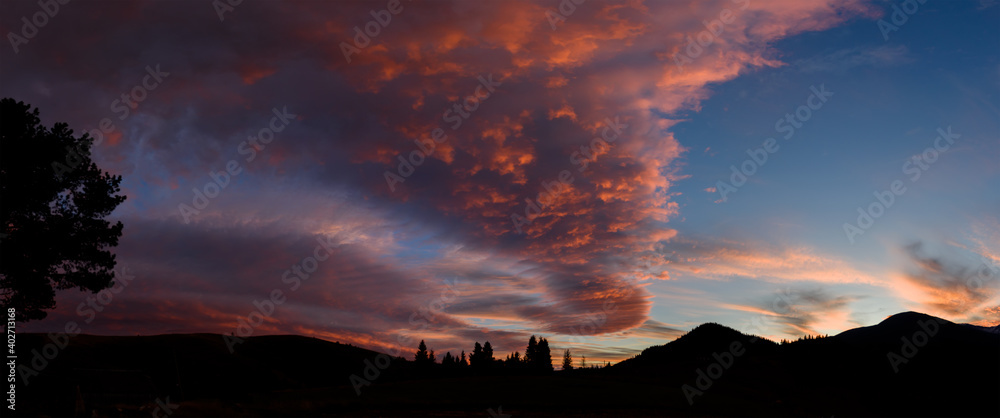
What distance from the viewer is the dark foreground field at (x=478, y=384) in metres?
63.6

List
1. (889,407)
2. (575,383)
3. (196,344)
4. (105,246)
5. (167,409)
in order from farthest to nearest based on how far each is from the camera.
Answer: (196,344), (889,407), (575,383), (167,409), (105,246)

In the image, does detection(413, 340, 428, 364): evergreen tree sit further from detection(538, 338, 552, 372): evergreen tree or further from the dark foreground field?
detection(538, 338, 552, 372): evergreen tree

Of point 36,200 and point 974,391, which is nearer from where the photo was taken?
point 36,200

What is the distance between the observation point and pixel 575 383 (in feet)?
307

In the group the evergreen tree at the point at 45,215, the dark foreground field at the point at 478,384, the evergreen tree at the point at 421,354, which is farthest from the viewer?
the evergreen tree at the point at 421,354

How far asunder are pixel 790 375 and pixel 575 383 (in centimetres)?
8200

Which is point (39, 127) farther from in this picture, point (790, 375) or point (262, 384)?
point (790, 375)

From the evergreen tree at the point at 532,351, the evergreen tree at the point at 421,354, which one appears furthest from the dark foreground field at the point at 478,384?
the evergreen tree at the point at 532,351

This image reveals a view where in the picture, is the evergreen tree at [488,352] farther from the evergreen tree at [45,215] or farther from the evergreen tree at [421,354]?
the evergreen tree at [45,215]

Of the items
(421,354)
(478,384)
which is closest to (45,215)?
(478,384)

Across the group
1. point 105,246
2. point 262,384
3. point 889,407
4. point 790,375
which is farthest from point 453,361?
point 105,246

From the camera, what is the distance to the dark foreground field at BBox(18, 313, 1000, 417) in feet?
209

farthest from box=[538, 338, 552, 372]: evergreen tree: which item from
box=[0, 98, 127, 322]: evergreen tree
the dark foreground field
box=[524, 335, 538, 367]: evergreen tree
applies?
box=[0, 98, 127, 322]: evergreen tree

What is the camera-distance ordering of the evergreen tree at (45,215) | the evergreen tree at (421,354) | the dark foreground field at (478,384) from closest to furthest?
the evergreen tree at (45,215)
the dark foreground field at (478,384)
the evergreen tree at (421,354)
